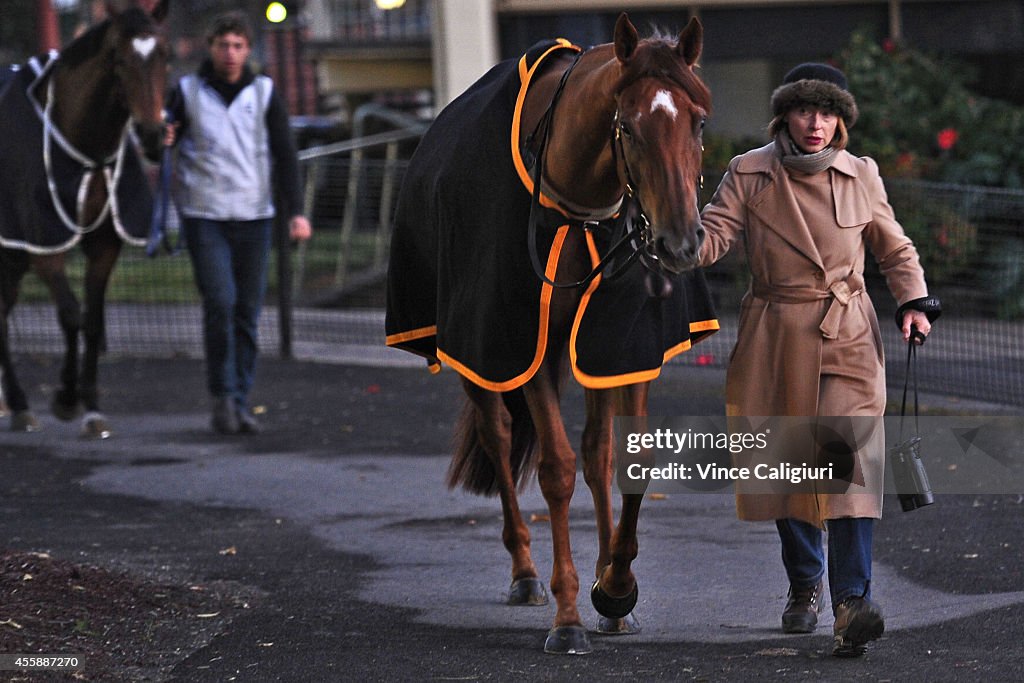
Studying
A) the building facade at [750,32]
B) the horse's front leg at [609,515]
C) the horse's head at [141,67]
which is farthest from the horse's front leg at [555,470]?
the building facade at [750,32]

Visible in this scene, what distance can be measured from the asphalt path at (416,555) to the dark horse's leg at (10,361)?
20 cm

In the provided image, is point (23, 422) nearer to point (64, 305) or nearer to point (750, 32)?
point (64, 305)

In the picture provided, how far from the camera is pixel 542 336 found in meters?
5.36


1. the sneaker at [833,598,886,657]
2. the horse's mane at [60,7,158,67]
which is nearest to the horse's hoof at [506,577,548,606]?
the sneaker at [833,598,886,657]

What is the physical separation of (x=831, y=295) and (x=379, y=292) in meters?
8.87

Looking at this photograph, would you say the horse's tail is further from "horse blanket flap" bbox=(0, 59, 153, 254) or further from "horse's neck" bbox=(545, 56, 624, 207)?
"horse blanket flap" bbox=(0, 59, 153, 254)

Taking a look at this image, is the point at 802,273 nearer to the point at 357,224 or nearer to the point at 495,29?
the point at 357,224

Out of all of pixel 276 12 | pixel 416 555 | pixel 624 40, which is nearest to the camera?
pixel 624 40

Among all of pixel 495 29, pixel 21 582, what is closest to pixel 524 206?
pixel 21 582

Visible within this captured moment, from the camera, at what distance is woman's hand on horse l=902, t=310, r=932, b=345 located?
527cm

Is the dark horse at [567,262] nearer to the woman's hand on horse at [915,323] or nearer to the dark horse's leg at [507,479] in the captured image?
the dark horse's leg at [507,479]

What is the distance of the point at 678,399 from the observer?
992cm

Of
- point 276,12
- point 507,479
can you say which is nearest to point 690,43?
point 507,479

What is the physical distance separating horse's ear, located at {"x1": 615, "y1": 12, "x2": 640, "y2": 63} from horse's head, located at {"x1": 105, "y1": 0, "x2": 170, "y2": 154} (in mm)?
4713
